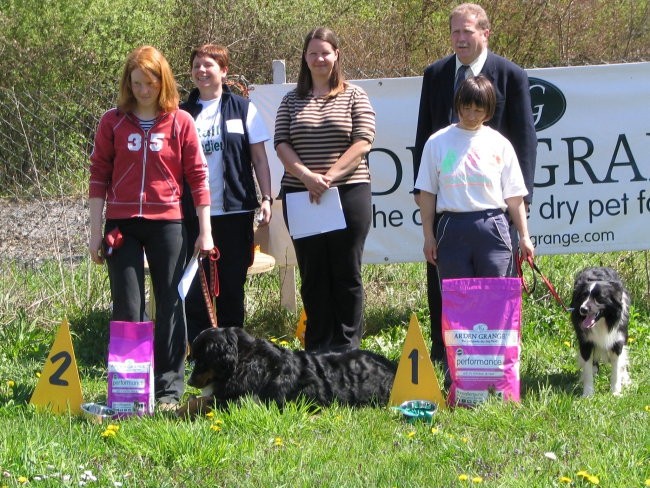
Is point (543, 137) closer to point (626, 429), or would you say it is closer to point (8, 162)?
point (626, 429)

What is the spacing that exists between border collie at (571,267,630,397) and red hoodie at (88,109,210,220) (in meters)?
2.14

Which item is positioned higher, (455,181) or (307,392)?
(455,181)

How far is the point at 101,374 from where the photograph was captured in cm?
570

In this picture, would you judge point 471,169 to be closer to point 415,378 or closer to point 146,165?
point 415,378

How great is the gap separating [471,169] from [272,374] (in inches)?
57.0

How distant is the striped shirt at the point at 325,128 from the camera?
5.26 metres

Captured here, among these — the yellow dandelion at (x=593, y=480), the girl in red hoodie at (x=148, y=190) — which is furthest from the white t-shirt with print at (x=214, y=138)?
the yellow dandelion at (x=593, y=480)

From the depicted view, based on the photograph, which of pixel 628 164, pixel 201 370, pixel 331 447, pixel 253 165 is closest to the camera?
pixel 331 447

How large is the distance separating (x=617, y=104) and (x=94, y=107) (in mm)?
4056

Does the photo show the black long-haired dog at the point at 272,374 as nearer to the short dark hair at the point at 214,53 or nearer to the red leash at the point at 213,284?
the red leash at the point at 213,284

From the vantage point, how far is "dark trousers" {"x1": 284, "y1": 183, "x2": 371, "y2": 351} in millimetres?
5355

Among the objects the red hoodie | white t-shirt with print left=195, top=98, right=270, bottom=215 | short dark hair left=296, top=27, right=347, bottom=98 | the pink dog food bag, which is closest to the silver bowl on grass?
the red hoodie

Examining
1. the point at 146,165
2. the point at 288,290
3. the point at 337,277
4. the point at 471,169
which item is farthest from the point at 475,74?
the point at 288,290

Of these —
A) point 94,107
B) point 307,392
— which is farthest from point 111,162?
point 94,107
